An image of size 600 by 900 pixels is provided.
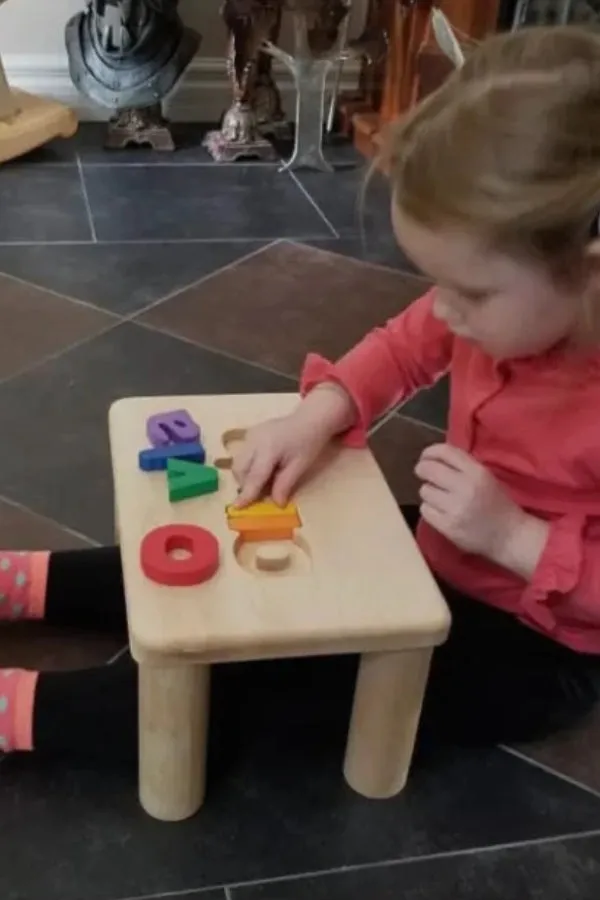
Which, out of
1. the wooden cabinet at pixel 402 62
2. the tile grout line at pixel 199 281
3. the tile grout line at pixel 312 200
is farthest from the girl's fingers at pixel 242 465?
A: the wooden cabinet at pixel 402 62

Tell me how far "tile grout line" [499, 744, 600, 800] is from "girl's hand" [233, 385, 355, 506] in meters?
0.31

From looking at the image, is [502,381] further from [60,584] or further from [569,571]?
[60,584]

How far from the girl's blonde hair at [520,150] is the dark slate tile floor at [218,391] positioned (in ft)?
1.41

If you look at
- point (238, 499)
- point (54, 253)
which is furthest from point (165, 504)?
point (54, 253)

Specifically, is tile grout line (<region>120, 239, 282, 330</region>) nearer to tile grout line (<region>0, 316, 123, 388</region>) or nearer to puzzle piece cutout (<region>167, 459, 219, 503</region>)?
tile grout line (<region>0, 316, 123, 388</region>)

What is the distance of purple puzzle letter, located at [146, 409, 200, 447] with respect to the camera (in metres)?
1.01

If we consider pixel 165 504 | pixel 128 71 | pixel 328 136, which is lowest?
pixel 328 136

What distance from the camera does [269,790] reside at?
0.99m

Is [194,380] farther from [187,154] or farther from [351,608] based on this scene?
[187,154]

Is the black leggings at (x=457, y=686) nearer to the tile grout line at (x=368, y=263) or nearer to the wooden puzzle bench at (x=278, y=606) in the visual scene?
the wooden puzzle bench at (x=278, y=606)

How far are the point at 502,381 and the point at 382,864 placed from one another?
0.39m

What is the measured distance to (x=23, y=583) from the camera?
111cm

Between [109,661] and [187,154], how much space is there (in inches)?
58.6

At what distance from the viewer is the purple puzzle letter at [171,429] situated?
1.01m
